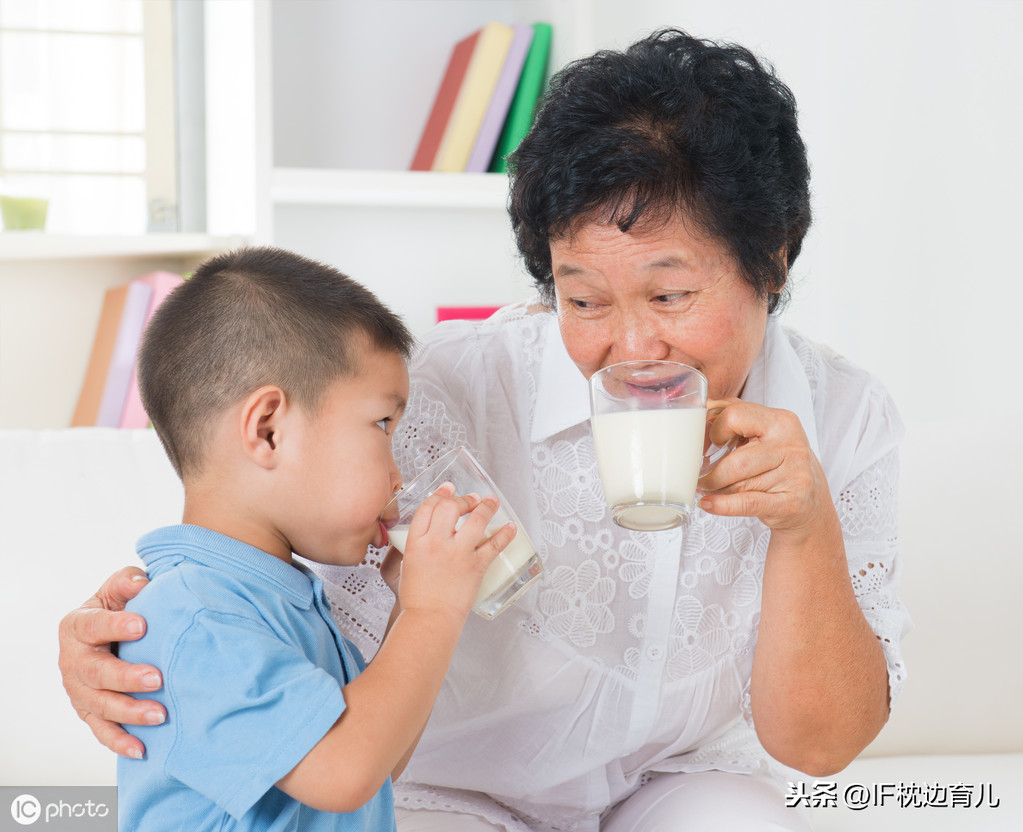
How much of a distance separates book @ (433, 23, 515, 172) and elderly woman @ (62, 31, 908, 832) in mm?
Result: 1193

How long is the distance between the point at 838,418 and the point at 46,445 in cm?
129

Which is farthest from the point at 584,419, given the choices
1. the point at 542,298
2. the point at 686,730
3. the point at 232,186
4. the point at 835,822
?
the point at 232,186

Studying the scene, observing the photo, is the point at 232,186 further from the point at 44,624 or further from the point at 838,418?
the point at 838,418

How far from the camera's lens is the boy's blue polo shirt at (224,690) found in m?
1.03

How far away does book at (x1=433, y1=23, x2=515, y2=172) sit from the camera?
274 centimetres

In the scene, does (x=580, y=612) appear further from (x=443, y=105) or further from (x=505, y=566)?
(x=443, y=105)

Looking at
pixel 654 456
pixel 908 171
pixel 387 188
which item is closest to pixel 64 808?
pixel 654 456

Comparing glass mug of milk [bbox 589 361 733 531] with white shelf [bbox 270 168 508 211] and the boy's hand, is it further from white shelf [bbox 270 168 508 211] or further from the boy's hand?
white shelf [bbox 270 168 508 211]

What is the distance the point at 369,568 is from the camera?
4.81 ft

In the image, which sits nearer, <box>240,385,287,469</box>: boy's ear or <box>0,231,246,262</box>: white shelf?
<box>240,385,287,469</box>: boy's ear

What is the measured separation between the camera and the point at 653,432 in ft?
3.81

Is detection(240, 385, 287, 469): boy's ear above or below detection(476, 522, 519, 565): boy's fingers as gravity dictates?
above

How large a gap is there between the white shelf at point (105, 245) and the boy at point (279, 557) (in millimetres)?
1503

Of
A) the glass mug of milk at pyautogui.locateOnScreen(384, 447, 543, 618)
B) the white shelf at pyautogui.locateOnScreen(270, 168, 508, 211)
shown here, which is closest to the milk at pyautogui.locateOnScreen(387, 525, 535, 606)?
the glass mug of milk at pyautogui.locateOnScreen(384, 447, 543, 618)
